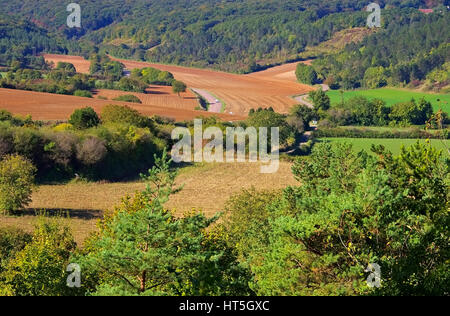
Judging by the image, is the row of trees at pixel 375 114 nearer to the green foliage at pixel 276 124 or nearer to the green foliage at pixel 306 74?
the green foliage at pixel 276 124

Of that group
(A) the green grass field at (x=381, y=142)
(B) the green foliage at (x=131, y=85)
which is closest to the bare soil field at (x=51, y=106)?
(A) the green grass field at (x=381, y=142)

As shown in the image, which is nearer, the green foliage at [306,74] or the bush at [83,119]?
the bush at [83,119]

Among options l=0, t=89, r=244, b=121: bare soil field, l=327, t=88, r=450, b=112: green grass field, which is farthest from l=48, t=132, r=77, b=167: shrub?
l=327, t=88, r=450, b=112: green grass field

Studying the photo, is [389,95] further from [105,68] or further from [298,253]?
[298,253]

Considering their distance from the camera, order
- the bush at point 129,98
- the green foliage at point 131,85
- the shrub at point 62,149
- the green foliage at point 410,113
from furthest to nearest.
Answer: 1. the green foliage at point 131,85
2. the bush at point 129,98
3. the green foliage at point 410,113
4. the shrub at point 62,149

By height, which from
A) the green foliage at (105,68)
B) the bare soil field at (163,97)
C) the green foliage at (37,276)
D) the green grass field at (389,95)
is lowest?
the green grass field at (389,95)
